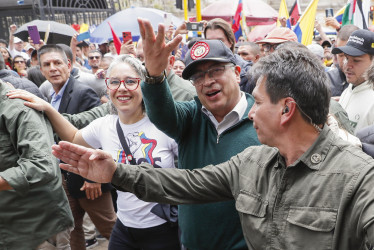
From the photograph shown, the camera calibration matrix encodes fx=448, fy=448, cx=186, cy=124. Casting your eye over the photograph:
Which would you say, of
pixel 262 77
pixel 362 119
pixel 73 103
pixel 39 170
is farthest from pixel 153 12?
pixel 262 77

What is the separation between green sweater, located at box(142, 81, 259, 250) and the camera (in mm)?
2318

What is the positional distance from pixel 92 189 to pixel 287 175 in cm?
245

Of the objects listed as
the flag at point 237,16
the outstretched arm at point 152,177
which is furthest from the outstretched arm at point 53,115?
the flag at point 237,16

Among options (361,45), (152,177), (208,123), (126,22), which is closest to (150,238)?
(208,123)

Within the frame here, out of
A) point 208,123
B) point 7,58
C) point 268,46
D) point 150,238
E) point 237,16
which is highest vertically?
point 208,123

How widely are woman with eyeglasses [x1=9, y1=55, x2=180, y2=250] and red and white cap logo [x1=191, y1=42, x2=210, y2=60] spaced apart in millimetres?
682

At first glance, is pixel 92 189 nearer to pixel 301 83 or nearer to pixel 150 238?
pixel 150 238

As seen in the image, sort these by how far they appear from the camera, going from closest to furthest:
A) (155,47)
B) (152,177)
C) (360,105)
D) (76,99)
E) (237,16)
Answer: (152,177), (155,47), (360,105), (76,99), (237,16)

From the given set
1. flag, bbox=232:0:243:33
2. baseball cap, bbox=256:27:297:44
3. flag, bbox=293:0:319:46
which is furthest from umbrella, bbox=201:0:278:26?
baseball cap, bbox=256:27:297:44

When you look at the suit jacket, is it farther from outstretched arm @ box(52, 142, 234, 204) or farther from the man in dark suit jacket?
outstretched arm @ box(52, 142, 234, 204)

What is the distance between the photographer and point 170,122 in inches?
95.7

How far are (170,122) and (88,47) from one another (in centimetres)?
887

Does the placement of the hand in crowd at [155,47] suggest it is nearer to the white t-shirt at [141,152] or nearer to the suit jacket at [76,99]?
the white t-shirt at [141,152]

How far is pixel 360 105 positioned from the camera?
3535mm
